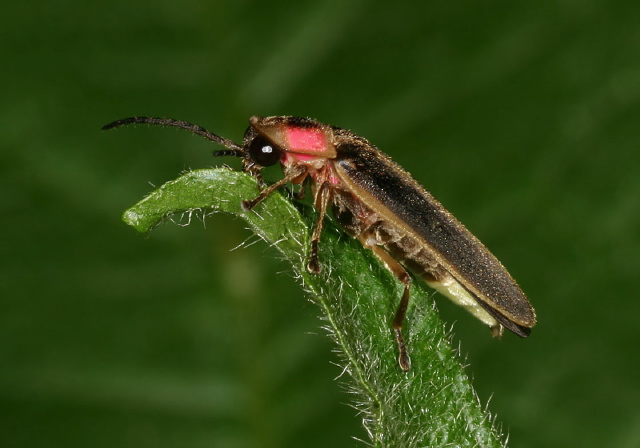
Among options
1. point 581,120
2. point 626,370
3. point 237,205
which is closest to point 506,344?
point 626,370

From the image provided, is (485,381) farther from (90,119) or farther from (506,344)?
(90,119)

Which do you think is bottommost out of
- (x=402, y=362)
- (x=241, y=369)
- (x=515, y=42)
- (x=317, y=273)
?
(x=402, y=362)

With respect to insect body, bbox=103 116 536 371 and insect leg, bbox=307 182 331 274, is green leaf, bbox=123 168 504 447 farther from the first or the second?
insect body, bbox=103 116 536 371

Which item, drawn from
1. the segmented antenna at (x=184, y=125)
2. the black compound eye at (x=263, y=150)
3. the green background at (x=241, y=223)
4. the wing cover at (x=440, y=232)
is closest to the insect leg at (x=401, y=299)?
the wing cover at (x=440, y=232)

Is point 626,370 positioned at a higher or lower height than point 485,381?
lower

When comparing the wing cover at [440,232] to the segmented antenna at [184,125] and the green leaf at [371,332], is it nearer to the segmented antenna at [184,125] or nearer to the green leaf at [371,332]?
the segmented antenna at [184,125]

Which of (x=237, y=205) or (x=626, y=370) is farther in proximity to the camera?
(x=626, y=370)

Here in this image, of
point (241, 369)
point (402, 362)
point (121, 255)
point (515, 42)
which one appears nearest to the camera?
point (402, 362)

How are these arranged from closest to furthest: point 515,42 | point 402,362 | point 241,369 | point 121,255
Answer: point 402,362
point 241,369
point 121,255
point 515,42
